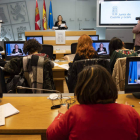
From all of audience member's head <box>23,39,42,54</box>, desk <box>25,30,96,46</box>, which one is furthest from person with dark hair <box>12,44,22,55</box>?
desk <box>25,30,96,46</box>

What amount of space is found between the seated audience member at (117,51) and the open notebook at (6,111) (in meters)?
1.90

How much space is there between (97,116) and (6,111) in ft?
2.85

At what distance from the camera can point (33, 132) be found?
120 cm

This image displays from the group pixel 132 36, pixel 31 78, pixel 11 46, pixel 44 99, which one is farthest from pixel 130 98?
pixel 132 36

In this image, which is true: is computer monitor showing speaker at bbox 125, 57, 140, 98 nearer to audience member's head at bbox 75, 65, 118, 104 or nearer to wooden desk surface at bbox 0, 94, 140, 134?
wooden desk surface at bbox 0, 94, 140, 134

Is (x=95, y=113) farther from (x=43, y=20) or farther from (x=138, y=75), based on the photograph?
(x=43, y=20)

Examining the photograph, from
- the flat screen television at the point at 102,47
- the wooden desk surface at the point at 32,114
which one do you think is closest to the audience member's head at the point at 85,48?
the wooden desk surface at the point at 32,114

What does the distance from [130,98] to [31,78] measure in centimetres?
125

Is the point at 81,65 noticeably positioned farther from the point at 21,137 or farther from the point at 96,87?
the point at 96,87

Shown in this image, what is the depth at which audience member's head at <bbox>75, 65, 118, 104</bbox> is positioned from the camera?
87 cm

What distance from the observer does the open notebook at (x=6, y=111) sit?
1.31 meters

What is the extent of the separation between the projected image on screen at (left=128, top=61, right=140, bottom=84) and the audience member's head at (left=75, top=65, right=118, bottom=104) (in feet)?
2.60

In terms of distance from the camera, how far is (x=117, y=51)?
2816 millimetres

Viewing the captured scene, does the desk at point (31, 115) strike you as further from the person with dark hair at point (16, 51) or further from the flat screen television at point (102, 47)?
the flat screen television at point (102, 47)
